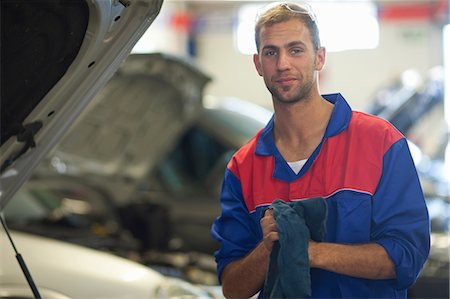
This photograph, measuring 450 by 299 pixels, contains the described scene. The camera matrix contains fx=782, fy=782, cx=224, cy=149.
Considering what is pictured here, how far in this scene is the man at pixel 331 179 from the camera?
1.56m

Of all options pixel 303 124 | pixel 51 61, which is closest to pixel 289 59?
pixel 303 124

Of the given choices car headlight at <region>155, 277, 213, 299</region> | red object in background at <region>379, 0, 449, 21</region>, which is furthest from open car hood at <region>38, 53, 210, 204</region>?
red object in background at <region>379, 0, 449, 21</region>

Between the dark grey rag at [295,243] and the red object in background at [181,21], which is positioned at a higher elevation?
the red object in background at [181,21]

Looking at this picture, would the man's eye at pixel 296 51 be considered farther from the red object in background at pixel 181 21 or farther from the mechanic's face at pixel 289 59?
the red object in background at pixel 181 21

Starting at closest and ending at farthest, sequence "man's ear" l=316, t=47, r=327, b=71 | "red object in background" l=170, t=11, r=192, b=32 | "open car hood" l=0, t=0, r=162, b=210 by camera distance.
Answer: "man's ear" l=316, t=47, r=327, b=71 → "open car hood" l=0, t=0, r=162, b=210 → "red object in background" l=170, t=11, r=192, b=32

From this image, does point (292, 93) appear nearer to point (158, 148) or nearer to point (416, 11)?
point (158, 148)

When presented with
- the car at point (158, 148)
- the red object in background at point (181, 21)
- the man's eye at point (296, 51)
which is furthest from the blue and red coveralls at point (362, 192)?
the red object in background at point (181, 21)

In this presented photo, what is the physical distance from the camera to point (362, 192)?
1.59m

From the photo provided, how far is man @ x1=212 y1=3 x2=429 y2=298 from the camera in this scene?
1563 millimetres

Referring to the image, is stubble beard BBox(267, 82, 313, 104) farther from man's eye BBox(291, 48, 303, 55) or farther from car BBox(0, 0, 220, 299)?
car BBox(0, 0, 220, 299)

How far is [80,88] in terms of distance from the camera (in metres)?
2.03

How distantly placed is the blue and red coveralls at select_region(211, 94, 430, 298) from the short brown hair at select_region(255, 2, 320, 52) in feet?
0.54

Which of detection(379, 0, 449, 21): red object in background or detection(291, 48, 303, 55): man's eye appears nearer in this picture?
detection(291, 48, 303, 55): man's eye

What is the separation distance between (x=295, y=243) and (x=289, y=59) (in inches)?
14.9
